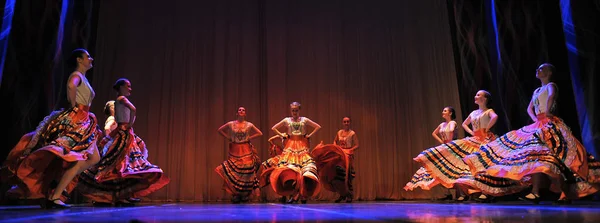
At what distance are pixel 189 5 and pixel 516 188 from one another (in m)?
6.19

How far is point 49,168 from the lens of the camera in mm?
4426

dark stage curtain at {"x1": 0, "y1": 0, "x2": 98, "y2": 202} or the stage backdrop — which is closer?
dark stage curtain at {"x1": 0, "y1": 0, "x2": 98, "y2": 202}

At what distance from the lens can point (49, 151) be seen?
4105 millimetres

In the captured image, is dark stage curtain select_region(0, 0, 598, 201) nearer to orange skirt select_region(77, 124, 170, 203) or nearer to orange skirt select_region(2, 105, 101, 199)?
orange skirt select_region(77, 124, 170, 203)

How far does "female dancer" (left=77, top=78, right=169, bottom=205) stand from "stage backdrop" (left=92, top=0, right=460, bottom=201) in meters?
2.58

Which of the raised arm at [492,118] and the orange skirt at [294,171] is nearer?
the raised arm at [492,118]

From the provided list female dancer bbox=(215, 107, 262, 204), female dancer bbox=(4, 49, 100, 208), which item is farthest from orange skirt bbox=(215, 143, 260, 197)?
female dancer bbox=(4, 49, 100, 208)

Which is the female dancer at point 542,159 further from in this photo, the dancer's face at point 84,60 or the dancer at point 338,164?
the dancer's face at point 84,60

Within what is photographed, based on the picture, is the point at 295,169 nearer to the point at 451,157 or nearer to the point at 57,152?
the point at 451,157

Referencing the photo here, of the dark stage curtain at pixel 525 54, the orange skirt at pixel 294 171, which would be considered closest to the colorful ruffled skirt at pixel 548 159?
the dark stage curtain at pixel 525 54

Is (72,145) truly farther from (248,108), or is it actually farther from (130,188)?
(248,108)

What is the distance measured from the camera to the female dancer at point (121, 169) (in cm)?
517

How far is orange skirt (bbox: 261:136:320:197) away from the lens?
634 centimetres

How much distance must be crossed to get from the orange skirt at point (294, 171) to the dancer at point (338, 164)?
36 cm
